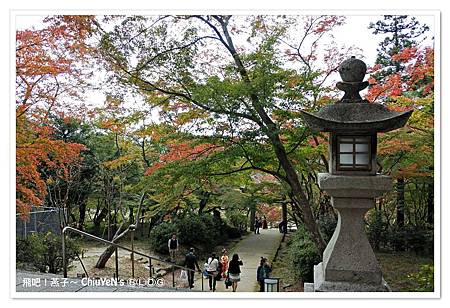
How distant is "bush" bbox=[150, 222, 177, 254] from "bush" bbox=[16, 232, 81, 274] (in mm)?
1796

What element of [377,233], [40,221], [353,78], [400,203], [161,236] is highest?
[353,78]

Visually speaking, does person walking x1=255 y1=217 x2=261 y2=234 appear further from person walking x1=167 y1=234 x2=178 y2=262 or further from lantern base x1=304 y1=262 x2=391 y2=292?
lantern base x1=304 y1=262 x2=391 y2=292

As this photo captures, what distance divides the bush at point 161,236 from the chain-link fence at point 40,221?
5.42 ft

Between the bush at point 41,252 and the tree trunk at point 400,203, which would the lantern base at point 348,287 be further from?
the tree trunk at point 400,203

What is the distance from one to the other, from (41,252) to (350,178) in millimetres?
4061

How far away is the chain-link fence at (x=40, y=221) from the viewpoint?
16.4 feet

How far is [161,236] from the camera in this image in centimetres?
695

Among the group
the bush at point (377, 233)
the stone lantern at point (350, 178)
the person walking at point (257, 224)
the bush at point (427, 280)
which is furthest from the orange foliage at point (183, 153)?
the person walking at point (257, 224)

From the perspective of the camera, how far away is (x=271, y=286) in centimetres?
A: 492

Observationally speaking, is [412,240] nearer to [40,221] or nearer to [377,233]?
[377,233]

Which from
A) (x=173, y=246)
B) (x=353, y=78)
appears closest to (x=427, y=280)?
(x=353, y=78)

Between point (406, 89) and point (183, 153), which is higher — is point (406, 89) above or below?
above

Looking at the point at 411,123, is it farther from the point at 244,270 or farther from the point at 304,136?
the point at 244,270

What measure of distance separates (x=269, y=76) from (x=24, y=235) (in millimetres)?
3675
